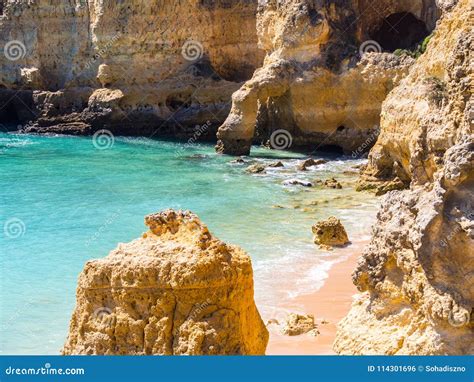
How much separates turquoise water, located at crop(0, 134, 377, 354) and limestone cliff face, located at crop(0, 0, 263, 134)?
4.28 metres

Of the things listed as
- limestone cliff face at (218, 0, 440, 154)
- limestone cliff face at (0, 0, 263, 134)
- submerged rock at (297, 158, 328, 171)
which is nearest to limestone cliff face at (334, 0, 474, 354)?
submerged rock at (297, 158, 328, 171)

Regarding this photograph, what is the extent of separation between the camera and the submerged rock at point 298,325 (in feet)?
27.5

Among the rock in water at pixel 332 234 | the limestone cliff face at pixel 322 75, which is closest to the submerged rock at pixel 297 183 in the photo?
the limestone cliff face at pixel 322 75

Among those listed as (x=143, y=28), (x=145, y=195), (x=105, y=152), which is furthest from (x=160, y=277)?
(x=143, y=28)

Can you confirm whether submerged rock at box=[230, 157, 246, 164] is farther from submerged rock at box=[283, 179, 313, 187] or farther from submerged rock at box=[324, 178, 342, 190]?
submerged rock at box=[324, 178, 342, 190]

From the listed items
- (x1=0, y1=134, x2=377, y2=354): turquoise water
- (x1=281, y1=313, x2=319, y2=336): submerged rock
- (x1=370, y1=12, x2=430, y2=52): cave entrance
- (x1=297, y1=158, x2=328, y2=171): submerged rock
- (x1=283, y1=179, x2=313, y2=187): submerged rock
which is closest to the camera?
(x1=281, y1=313, x2=319, y2=336): submerged rock

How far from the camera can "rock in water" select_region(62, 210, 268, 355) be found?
189 inches

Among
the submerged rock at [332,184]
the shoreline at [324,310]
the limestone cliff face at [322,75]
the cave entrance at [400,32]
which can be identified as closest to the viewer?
the shoreline at [324,310]

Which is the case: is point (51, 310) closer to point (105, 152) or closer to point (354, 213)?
point (354, 213)

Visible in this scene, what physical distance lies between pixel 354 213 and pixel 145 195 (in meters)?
6.13

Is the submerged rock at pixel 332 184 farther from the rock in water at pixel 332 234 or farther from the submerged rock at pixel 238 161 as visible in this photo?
the rock in water at pixel 332 234

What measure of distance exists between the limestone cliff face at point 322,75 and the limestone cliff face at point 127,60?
598cm

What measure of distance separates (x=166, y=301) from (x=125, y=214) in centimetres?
1226

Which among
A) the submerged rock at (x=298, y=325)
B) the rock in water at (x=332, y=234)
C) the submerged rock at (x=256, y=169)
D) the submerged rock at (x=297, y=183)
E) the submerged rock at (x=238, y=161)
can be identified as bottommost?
the submerged rock at (x=238, y=161)
